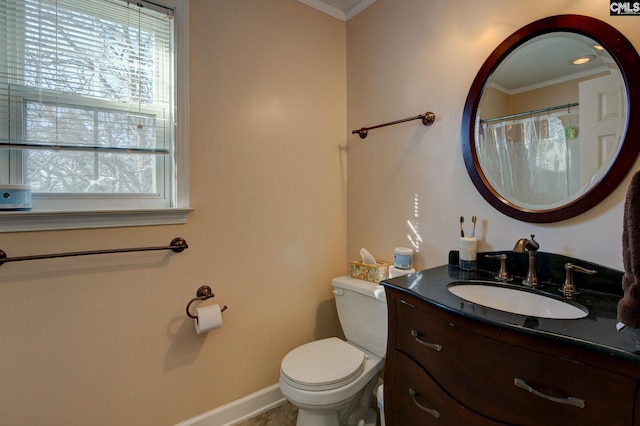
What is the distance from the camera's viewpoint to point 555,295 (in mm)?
1032

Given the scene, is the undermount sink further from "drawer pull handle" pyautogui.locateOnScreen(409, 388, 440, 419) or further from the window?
the window

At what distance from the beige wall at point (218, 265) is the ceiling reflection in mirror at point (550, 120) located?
1002mm

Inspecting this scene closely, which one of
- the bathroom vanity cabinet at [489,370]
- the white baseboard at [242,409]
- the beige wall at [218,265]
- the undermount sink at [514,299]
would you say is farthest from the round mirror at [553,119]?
the white baseboard at [242,409]

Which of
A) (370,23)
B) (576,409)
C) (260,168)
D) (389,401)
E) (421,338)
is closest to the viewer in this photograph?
(576,409)

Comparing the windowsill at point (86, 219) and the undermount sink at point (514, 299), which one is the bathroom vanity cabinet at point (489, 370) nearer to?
the undermount sink at point (514, 299)

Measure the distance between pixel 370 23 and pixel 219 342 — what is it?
Result: 2109mm

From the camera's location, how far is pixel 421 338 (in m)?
1.04

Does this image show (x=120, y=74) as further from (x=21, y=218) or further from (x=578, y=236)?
(x=578, y=236)

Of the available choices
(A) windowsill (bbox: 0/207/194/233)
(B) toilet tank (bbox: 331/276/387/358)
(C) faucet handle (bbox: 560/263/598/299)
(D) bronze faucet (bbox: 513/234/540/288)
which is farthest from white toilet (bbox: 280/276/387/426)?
(A) windowsill (bbox: 0/207/194/233)

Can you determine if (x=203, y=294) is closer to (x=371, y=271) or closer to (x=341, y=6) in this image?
(x=371, y=271)

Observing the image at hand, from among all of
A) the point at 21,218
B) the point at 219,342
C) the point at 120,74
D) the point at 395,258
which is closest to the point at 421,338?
the point at 395,258

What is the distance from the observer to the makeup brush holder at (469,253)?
134cm

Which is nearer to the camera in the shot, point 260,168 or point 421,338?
point 421,338

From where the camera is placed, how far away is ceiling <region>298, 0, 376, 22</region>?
1.93m
